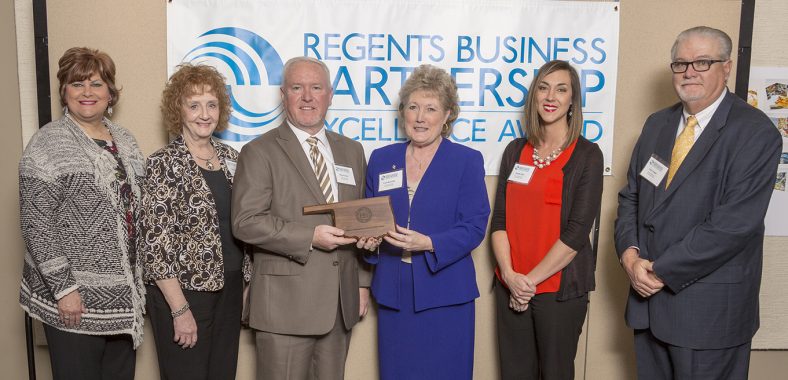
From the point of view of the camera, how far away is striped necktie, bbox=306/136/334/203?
2.40m

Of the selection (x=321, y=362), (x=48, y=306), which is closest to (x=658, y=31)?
(x=321, y=362)

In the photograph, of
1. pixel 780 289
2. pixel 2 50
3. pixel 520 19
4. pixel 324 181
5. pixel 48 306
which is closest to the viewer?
pixel 48 306

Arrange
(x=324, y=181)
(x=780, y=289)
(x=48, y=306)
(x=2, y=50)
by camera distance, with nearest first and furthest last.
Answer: (x=48, y=306)
(x=324, y=181)
(x=2, y=50)
(x=780, y=289)

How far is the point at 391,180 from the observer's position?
2514mm

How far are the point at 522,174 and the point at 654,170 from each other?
547mm

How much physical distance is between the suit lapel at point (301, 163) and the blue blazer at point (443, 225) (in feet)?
1.09

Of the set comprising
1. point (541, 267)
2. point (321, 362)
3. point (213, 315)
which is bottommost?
point (321, 362)

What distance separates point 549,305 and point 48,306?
208 cm

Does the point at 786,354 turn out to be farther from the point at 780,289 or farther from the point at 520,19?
the point at 520,19

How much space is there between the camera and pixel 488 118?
314cm

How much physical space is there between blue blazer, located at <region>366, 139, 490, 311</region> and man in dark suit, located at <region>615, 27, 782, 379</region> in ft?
2.28

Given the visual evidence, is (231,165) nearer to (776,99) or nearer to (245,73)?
(245,73)

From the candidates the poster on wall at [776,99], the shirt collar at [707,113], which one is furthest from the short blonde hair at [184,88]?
the poster on wall at [776,99]

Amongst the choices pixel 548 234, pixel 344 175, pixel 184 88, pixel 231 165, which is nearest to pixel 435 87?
pixel 344 175
